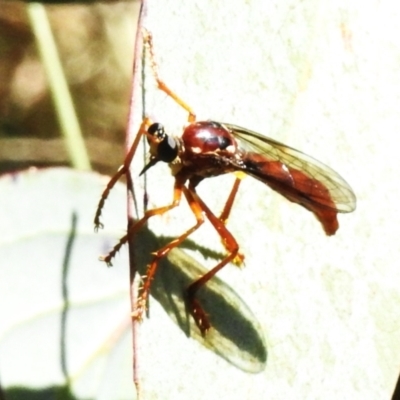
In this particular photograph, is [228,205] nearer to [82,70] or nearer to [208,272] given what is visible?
[208,272]

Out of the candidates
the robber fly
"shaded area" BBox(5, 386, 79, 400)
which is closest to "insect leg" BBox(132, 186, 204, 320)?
the robber fly

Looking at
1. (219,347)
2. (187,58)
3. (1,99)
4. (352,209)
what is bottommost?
(1,99)

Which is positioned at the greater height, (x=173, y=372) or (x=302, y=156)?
(x=302, y=156)

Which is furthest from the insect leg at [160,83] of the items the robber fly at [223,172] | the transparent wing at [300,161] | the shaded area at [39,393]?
the shaded area at [39,393]

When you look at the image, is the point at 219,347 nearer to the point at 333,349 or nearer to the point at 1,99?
the point at 333,349

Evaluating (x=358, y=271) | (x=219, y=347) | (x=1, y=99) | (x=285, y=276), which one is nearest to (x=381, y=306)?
(x=358, y=271)

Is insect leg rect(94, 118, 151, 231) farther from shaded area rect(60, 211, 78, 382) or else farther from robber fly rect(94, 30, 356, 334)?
shaded area rect(60, 211, 78, 382)

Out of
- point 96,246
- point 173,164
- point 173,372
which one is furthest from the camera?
point 96,246
